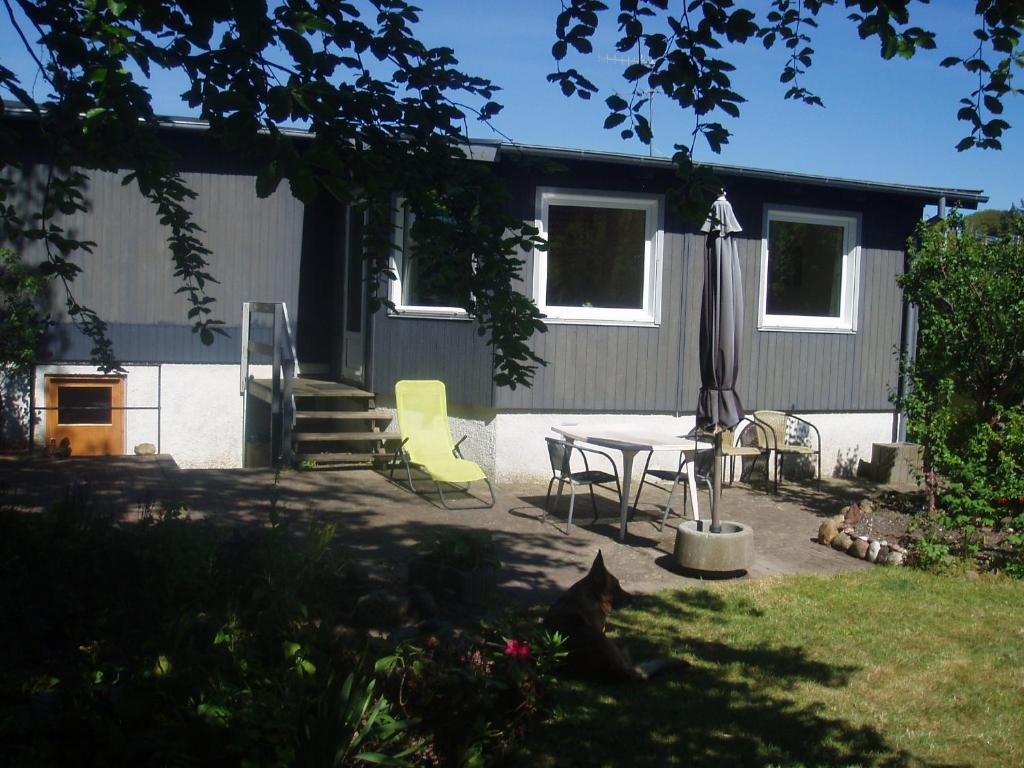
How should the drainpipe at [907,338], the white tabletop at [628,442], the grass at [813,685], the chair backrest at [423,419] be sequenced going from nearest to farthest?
the grass at [813,685]
the white tabletop at [628,442]
the chair backrest at [423,419]
the drainpipe at [907,338]

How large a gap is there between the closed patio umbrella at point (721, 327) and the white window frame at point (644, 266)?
2.97 meters

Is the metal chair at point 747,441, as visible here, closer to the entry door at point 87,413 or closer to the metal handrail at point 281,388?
the metal handrail at point 281,388

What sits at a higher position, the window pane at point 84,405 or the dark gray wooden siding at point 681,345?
the dark gray wooden siding at point 681,345

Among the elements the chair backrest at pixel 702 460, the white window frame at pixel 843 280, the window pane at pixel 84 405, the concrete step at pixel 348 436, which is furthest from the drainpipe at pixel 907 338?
the window pane at pixel 84 405

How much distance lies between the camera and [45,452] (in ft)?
37.7

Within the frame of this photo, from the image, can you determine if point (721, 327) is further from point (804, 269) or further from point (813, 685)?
point (804, 269)

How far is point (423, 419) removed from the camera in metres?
10.2

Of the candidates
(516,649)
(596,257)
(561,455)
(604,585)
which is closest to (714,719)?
(516,649)

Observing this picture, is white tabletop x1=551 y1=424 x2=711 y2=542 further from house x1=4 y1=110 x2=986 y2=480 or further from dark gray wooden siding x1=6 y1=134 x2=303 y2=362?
dark gray wooden siding x1=6 y1=134 x2=303 y2=362

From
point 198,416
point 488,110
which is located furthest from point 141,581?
point 198,416

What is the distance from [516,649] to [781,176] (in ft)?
26.9

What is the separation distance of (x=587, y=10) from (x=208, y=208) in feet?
29.0

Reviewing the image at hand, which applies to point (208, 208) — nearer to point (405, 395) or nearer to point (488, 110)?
point (405, 395)

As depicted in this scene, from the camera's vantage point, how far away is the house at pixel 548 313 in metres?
11.0
